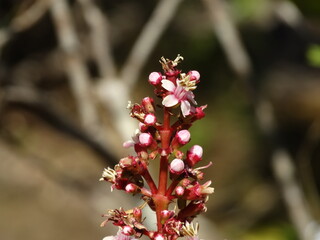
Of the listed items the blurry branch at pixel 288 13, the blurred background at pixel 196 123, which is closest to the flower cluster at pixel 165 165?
the blurry branch at pixel 288 13

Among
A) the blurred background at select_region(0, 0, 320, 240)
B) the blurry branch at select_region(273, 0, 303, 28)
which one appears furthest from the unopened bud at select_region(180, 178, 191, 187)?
the blurred background at select_region(0, 0, 320, 240)

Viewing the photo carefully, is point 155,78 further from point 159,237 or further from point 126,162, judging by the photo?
point 159,237

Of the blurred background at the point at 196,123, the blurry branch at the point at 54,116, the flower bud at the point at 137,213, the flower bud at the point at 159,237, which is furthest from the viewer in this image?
the blurred background at the point at 196,123

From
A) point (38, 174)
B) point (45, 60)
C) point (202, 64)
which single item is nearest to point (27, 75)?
point (45, 60)

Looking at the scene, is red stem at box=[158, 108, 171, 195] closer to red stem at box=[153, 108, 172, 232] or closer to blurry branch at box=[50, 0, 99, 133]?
red stem at box=[153, 108, 172, 232]

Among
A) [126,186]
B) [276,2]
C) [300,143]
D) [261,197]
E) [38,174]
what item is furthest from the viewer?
[38,174]

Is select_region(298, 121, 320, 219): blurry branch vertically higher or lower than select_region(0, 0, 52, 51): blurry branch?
higher

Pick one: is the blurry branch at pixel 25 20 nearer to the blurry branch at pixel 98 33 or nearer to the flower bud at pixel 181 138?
the blurry branch at pixel 98 33

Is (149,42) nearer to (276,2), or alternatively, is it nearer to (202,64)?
(276,2)
